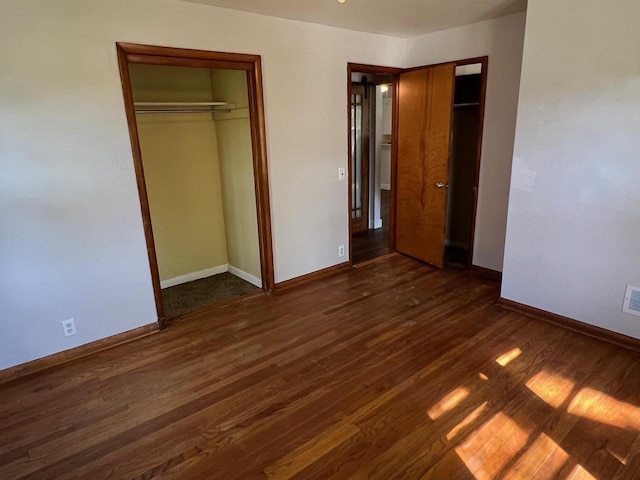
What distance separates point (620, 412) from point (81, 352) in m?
3.52

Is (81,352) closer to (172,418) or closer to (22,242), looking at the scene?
(22,242)

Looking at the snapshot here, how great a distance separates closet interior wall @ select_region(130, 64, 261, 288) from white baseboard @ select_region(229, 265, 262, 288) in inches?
0.4

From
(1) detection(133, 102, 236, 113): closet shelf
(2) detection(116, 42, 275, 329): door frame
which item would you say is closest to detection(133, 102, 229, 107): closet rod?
(1) detection(133, 102, 236, 113): closet shelf

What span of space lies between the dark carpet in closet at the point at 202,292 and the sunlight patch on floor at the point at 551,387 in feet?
8.57

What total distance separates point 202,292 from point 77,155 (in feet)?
6.27

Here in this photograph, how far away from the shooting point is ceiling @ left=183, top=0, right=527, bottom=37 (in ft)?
10.1

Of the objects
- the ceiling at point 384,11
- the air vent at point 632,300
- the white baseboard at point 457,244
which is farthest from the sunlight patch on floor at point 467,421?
the white baseboard at point 457,244

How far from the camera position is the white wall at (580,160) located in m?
2.62

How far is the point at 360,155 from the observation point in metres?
5.84

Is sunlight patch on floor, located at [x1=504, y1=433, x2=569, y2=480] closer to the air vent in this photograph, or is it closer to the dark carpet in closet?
the air vent

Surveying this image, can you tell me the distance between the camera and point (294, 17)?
3.44 metres

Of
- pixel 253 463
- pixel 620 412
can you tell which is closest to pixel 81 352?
pixel 253 463

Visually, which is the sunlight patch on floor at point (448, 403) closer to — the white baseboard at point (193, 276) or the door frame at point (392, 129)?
the door frame at point (392, 129)

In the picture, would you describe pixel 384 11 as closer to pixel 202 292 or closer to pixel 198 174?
pixel 198 174
